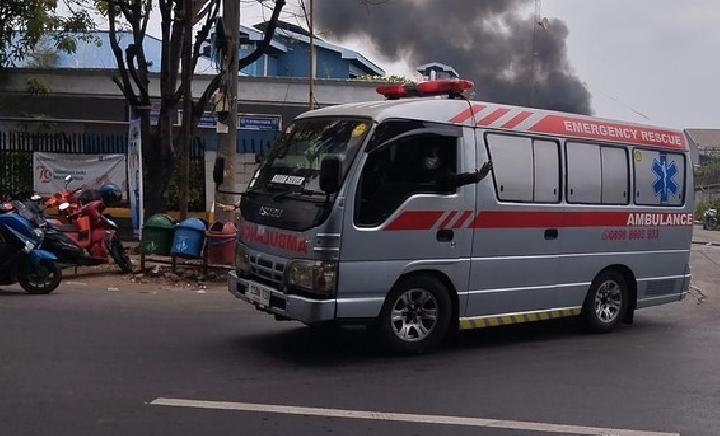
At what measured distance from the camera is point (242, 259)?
293 inches

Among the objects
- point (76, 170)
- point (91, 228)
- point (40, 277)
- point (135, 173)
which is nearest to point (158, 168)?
point (135, 173)

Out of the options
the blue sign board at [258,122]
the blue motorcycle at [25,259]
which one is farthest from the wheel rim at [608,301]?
the blue sign board at [258,122]

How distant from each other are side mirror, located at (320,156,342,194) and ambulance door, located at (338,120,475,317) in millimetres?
186

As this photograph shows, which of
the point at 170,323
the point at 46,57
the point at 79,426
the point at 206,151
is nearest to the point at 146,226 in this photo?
the point at 170,323

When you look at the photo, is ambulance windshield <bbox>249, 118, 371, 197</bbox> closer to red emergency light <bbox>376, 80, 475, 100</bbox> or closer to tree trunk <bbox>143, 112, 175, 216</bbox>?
red emergency light <bbox>376, 80, 475, 100</bbox>

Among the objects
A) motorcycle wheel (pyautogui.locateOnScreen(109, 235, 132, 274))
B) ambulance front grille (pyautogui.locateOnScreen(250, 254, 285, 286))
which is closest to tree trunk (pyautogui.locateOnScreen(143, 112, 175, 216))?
motorcycle wheel (pyautogui.locateOnScreen(109, 235, 132, 274))

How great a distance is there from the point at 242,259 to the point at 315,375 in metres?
1.61

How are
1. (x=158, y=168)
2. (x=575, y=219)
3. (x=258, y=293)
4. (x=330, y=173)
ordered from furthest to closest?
(x=158, y=168)
(x=575, y=219)
(x=258, y=293)
(x=330, y=173)

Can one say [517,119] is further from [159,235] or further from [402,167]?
[159,235]

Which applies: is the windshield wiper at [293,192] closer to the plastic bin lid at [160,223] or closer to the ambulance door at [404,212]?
the ambulance door at [404,212]

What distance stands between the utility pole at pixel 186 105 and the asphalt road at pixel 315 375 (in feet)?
12.9

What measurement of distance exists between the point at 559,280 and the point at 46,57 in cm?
1602

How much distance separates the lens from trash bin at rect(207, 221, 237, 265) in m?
11.2

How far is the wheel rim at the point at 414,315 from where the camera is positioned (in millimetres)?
6934
